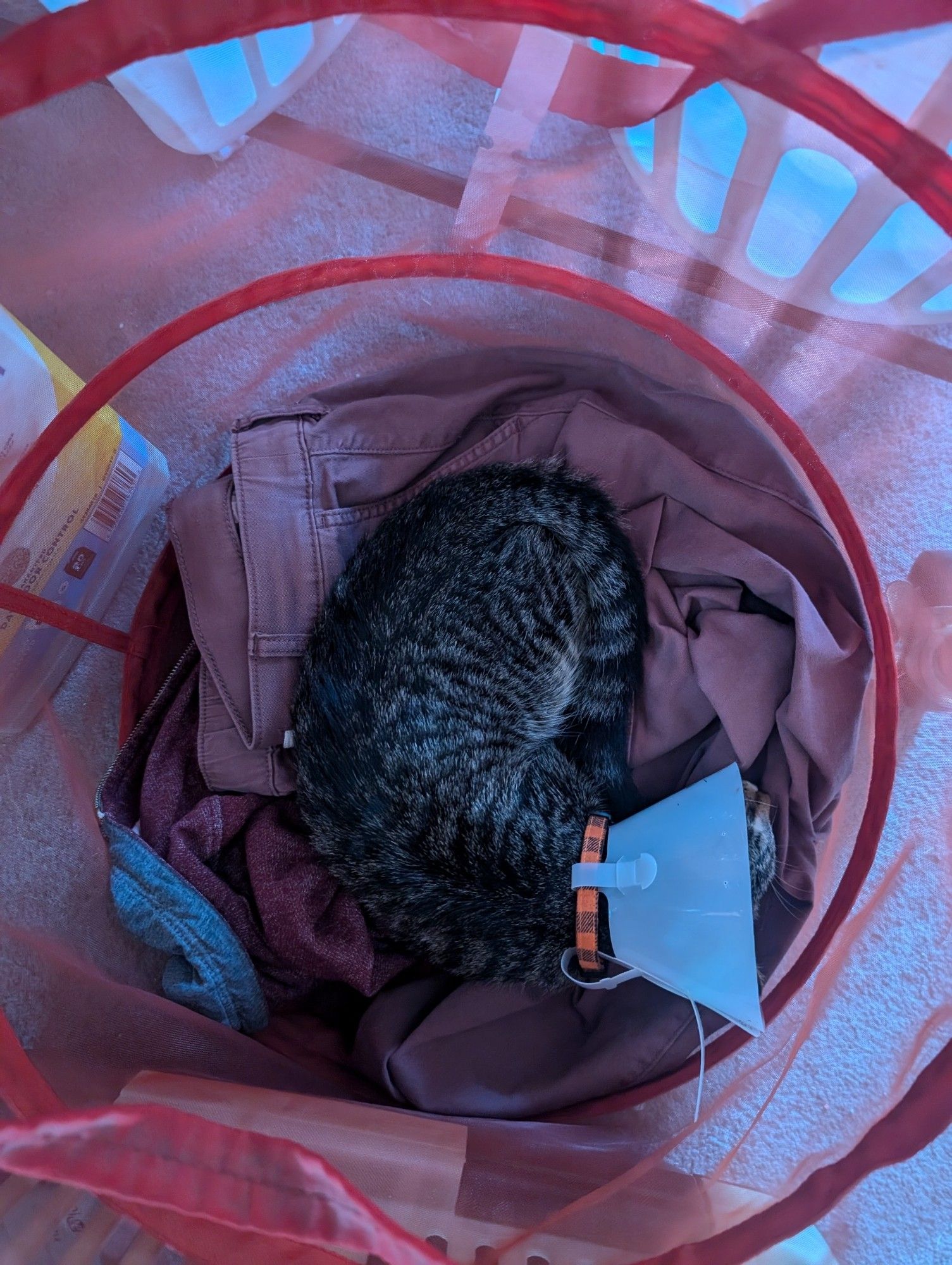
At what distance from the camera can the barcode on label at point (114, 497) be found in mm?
1344

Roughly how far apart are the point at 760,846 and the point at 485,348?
0.97m

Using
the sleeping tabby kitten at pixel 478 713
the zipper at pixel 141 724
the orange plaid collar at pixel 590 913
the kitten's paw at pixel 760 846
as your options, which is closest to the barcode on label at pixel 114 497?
the zipper at pixel 141 724

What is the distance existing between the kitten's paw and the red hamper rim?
132mm

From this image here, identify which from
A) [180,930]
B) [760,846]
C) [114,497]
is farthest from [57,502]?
[760,846]

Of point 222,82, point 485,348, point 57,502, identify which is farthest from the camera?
point 485,348

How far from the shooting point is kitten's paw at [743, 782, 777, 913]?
3.85 feet

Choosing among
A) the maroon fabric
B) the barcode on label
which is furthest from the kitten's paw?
the barcode on label

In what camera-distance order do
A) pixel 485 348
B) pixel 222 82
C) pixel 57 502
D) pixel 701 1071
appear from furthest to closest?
pixel 485 348 < pixel 222 82 < pixel 57 502 < pixel 701 1071

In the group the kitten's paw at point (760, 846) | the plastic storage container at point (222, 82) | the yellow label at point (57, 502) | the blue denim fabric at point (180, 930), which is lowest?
the blue denim fabric at point (180, 930)

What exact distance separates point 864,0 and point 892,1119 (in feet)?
3.68

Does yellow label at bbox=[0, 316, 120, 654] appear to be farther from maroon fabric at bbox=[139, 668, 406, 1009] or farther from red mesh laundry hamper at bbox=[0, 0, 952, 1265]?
maroon fabric at bbox=[139, 668, 406, 1009]

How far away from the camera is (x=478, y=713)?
1.31 metres

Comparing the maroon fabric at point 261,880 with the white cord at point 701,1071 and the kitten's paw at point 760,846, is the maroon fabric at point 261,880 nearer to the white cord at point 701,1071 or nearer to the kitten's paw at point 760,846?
the white cord at point 701,1071

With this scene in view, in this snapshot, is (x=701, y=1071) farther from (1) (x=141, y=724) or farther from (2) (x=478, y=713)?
(1) (x=141, y=724)
